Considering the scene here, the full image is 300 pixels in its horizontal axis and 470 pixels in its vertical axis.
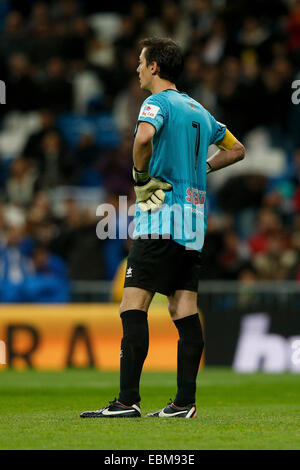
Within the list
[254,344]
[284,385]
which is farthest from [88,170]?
[284,385]

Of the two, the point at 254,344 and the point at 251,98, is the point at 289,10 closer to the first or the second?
the point at 251,98

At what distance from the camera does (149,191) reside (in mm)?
6398

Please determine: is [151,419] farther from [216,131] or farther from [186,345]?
[216,131]

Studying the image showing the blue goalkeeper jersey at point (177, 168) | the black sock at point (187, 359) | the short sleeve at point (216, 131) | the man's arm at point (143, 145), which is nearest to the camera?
the man's arm at point (143, 145)

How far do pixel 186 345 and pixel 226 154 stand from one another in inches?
52.9

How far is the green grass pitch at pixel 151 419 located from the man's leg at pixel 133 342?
0.19 m

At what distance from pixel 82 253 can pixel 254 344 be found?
9.70ft

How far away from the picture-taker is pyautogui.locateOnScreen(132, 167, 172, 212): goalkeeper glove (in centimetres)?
638

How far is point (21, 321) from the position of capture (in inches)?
556

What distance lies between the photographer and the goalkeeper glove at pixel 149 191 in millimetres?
6383

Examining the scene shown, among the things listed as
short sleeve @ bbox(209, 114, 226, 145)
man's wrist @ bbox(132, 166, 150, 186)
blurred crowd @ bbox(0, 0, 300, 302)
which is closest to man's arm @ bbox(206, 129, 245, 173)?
short sleeve @ bbox(209, 114, 226, 145)

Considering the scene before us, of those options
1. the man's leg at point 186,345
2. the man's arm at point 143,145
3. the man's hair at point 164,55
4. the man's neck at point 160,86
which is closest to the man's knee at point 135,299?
the man's leg at point 186,345

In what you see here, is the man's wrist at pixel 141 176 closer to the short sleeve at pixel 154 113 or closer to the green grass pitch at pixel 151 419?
the short sleeve at pixel 154 113
